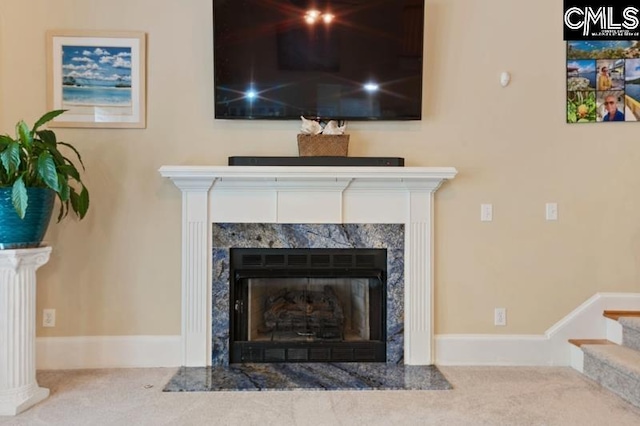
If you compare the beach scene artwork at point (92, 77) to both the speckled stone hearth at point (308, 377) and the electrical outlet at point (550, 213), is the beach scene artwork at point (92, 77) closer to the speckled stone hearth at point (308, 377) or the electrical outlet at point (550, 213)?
the speckled stone hearth at point (308, 377)

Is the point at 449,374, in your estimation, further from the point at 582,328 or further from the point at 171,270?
the point at 171,270

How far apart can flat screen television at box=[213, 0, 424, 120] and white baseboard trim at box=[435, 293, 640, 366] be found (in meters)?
1.60

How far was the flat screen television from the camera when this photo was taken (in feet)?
9.04

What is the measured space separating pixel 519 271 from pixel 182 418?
2309mm

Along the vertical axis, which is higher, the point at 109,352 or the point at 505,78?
the point at 505,78

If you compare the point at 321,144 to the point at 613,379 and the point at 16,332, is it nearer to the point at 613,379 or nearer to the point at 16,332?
the point at 16,332

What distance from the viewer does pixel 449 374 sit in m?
2.71

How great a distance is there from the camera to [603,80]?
2.89 m

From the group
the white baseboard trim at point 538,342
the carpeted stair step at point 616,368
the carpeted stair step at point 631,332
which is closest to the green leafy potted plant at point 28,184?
the white baseboard trim at point 538,342

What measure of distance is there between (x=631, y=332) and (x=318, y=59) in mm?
2675

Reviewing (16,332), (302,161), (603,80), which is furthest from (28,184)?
(603,80)

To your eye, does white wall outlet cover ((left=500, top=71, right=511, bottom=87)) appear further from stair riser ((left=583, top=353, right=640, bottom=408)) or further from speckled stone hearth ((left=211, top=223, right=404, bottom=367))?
stair riser ((left=583, top=353, right=640, bottom=408))

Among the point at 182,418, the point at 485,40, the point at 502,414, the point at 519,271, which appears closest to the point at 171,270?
the point at 182,418

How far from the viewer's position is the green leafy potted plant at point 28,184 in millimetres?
2123
